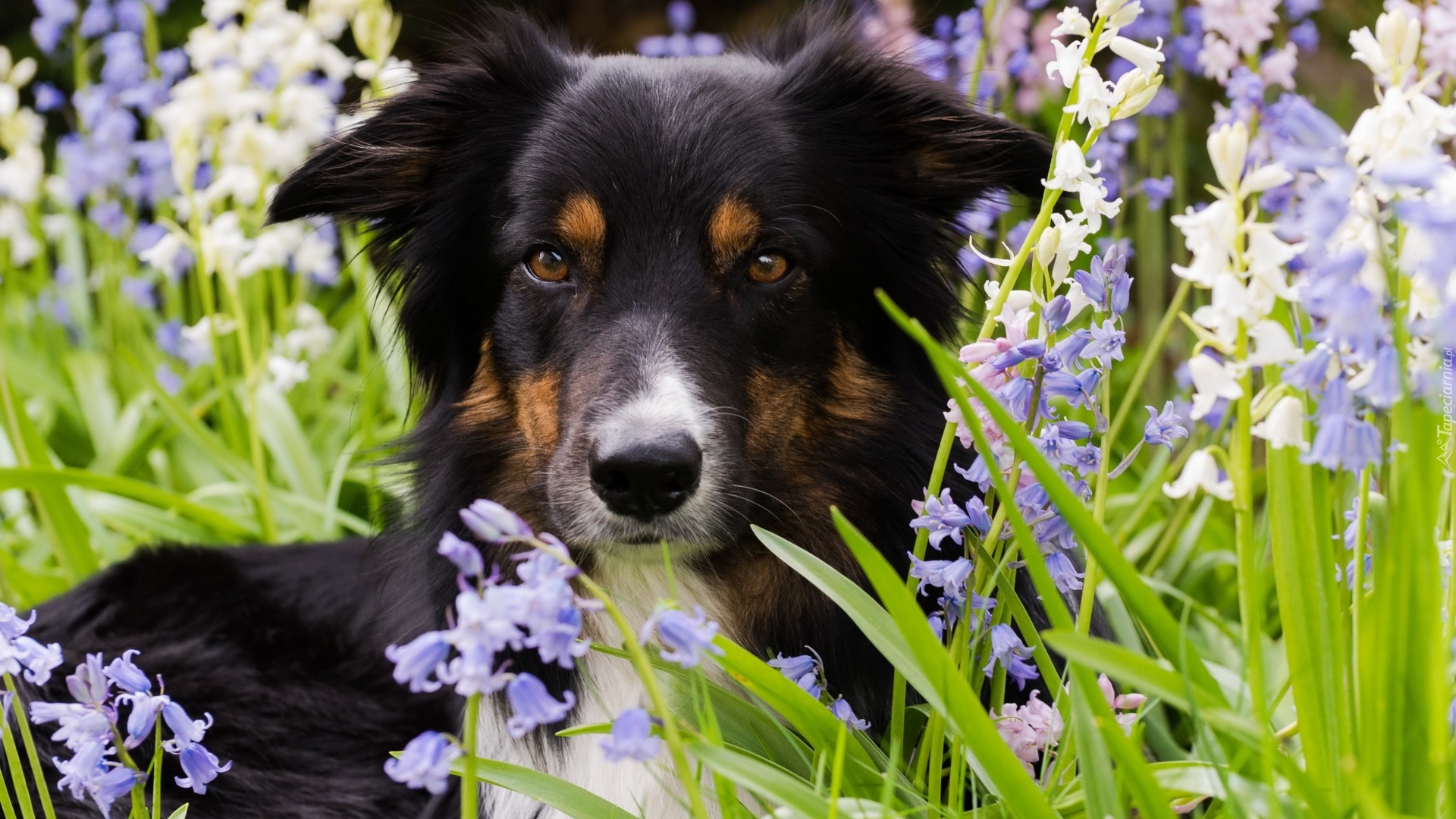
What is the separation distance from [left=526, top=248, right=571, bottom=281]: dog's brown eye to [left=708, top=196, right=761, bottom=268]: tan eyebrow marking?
0.33 meters

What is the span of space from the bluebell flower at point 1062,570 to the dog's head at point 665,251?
69 cm

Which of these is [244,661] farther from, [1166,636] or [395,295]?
[1166,636]

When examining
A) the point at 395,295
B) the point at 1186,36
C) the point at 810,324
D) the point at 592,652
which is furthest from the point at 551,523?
the point at 1186,36

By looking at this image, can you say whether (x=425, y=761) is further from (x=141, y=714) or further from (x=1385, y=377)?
(x=1385, y=377)

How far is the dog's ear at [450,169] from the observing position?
116 inches

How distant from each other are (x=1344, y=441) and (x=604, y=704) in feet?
5.87

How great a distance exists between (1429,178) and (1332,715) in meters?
0.71

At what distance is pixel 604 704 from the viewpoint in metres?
2.72

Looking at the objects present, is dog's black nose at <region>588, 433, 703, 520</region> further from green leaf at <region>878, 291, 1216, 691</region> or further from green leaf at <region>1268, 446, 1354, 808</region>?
green leaf at <region>1268, 446, 1354, 808</region>

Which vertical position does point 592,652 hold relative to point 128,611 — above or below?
above

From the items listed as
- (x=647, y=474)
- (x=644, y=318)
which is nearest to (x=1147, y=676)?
(x=647, y=474)

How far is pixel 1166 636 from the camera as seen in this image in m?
1.54

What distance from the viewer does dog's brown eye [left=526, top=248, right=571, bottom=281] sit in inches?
109

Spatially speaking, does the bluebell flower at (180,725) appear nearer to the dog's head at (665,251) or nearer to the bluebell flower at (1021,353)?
the dog's head at (665,251)
